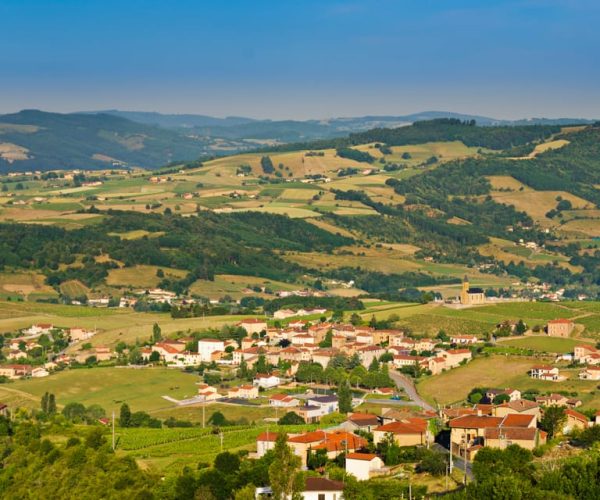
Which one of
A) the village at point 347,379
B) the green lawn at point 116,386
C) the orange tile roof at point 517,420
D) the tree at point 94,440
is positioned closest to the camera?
the orange tile roof at point 517,420

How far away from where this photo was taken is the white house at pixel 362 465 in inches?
1976

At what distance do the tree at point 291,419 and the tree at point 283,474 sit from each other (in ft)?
77.4

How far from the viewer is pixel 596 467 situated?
42.1 m

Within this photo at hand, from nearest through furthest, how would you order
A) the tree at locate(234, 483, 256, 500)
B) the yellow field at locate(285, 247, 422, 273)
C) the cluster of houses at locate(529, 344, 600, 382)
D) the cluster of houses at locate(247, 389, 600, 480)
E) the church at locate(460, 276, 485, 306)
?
the tree at locate(234, 483, 256, 500), the cluster of houses at locate(247, 389, 600, 480), the cluster of houses at locate(529, 344, 600, 382), the church at locate(460, 276, 485, 306), the yellow field at locate(285, 247, 422, 273)

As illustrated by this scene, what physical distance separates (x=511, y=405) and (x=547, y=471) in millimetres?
17693

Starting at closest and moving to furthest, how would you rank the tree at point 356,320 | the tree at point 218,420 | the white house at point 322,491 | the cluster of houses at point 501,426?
the white house at point 322,491 < the cluster of houses at point 501,426 < the tree at point 218,420 < the tree at point 356,320

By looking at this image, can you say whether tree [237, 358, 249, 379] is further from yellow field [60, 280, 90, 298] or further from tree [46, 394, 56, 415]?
yellow field [60, 280, 90, 298]

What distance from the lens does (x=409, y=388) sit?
81938 mm

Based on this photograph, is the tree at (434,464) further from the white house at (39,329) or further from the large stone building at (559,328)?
the white house at (39,329)

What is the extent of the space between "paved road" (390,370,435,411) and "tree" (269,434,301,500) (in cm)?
2808

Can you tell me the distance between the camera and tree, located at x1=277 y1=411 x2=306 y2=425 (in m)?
68.2

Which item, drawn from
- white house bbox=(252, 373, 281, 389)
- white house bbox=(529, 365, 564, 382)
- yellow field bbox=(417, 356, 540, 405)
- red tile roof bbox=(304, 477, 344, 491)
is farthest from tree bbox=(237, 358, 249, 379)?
red tile roof bbox=(304, 477, 344, 491)

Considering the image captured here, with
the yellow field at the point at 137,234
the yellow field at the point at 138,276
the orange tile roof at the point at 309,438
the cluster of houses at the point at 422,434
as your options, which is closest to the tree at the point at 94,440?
the cluster of houses at the point at 422,434

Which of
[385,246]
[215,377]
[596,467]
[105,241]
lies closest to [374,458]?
[596,467]
